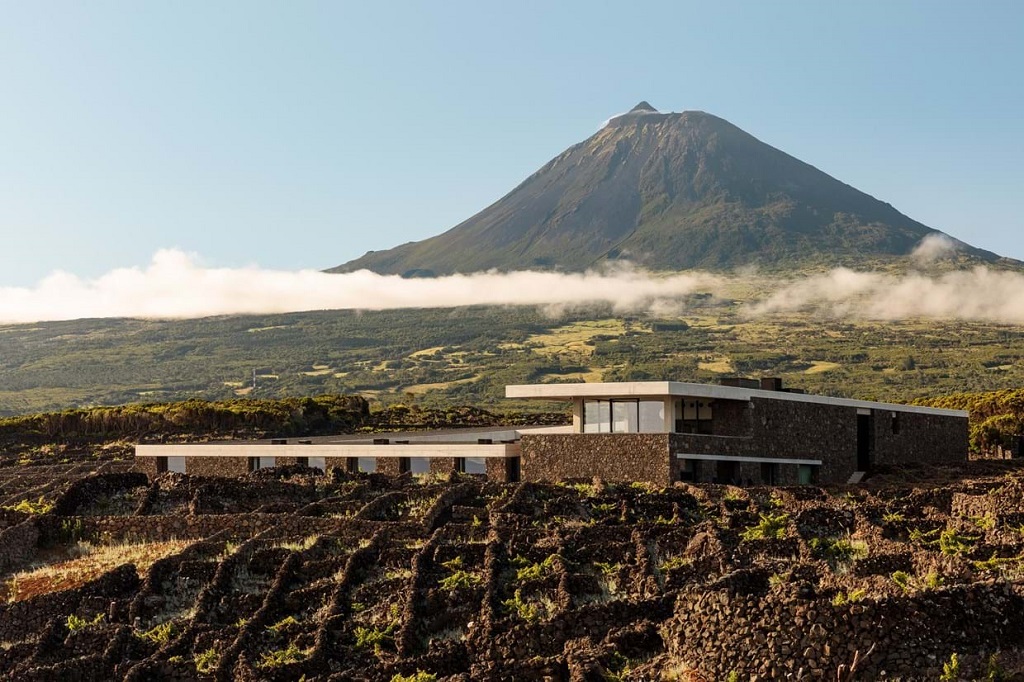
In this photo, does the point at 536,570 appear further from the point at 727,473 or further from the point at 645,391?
the point at 727,473

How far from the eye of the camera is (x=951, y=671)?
2130 cm

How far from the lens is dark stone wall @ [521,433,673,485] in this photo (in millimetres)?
44219

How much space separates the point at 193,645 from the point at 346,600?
11.8 feet

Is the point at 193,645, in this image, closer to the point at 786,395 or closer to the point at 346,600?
the point at 346,600

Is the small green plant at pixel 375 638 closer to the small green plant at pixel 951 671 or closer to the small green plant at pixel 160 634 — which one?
the small green plant at pixel 160 634

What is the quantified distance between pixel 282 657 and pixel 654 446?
18284mm

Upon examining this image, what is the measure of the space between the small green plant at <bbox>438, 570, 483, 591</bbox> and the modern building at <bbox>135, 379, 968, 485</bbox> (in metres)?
13.2

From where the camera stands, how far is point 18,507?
46312 millimetres

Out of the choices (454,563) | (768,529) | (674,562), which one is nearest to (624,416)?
(768,529)

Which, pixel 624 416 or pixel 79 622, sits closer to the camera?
pixel 79 622

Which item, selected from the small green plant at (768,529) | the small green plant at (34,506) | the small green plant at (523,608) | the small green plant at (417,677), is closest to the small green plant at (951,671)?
the small green plant at (523,608)

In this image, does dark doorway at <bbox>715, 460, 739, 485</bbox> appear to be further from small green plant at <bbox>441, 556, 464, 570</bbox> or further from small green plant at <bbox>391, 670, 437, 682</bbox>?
small green plant at <bbox>391, 670, 437, 682</bbox>

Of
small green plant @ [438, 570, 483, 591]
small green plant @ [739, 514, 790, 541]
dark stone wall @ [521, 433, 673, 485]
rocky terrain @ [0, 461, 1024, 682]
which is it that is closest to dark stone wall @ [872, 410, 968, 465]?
rocky terrain @ [0, 461, 1024, 682]

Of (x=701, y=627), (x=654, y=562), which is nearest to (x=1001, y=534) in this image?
(x=654, y=562)
